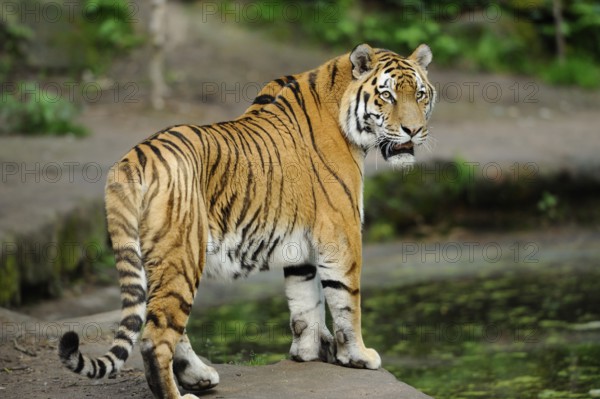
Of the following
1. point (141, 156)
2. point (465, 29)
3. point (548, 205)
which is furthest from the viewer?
point (465, 29)

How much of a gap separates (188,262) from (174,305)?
24 centimetres

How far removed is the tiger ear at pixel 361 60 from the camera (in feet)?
20.9

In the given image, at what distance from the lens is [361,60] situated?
643 centimetres

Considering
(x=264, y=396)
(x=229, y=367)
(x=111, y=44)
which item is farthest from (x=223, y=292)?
(x=111, y=44)

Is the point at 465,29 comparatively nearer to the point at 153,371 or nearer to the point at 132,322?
the point at 153,371

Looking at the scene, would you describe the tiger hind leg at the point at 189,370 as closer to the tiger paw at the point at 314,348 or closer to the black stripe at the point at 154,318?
the black stripe at the point at 154,318

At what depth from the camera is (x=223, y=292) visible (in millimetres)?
10734

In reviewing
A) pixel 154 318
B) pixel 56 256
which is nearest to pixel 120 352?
pixel 154 318

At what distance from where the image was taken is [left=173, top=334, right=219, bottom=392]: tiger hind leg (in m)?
5.68

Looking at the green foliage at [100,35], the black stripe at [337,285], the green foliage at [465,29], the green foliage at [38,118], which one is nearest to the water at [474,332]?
the black stripe at [337,285]

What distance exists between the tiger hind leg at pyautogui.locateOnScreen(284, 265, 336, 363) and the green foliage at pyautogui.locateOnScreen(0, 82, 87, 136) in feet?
27.2

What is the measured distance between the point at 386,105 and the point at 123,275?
213cm

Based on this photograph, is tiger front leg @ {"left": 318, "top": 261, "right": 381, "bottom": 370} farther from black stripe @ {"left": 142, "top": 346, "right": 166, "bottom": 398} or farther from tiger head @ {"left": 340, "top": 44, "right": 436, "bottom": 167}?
black stripe @ {"left": 142, "top": 346, "right": 166, "bottom": 398}

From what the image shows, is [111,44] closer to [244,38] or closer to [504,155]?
[244,38]
